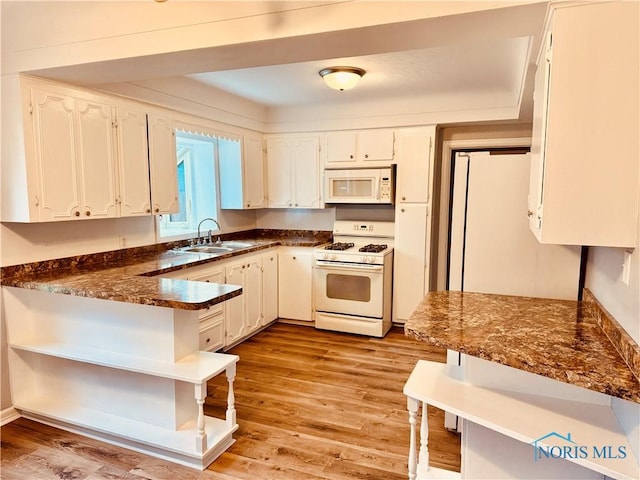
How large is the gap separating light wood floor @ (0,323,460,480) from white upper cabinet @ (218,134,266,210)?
1.81 m

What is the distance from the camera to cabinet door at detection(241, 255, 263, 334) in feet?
13.3

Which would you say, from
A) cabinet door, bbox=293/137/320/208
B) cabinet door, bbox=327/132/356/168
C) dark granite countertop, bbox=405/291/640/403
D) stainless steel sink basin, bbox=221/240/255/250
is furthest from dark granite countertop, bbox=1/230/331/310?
cabinet door, bbox=327/132/356/168

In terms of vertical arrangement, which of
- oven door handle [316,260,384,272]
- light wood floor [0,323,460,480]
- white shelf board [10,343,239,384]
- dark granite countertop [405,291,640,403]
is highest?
dark granite countertop [405,291,640,403]

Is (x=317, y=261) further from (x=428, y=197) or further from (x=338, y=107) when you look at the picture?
(x=338, y=107)

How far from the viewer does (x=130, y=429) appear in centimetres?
238

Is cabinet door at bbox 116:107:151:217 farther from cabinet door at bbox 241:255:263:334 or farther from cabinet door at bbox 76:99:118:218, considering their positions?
cabinet door at bbox 241:255:263:334

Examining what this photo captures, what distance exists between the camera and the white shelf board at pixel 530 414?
123cm

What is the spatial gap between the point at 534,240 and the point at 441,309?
662 millimetres

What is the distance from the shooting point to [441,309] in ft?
6.36

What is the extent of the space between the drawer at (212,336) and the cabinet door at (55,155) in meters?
1.35

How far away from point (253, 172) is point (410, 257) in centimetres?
201

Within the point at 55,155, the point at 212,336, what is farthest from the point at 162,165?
the point at 212,336

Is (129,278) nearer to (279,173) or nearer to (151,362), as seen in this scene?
(151,362)

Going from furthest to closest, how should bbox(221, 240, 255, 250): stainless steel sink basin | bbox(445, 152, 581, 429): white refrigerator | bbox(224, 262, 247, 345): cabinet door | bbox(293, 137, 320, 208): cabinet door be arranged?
1. bbox(293, 137, 320, 208): cabinet door
2. bbox(221, 240, 255, 250): stainless steel sink basin
3. bbox(224, 262, 247, 345): cabinet door
4. bbox(445, 152, 581, 429): white refrigerator
